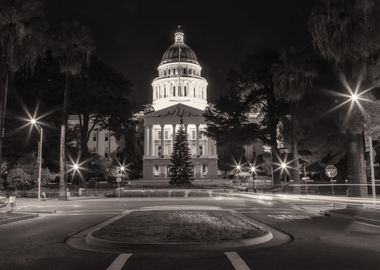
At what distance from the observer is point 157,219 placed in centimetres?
1667

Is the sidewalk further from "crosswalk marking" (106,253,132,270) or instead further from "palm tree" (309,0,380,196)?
"crosswalk marking" (106,253,132,270)

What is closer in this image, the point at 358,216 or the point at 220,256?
the point at 220,256

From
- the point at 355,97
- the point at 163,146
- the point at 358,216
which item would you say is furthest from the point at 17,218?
the point at 163,146

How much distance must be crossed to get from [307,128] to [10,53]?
83.3 feet

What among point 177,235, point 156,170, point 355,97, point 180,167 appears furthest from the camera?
point 156,170

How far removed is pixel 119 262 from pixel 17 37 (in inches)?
660

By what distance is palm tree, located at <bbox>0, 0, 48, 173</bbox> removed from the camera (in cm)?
2227

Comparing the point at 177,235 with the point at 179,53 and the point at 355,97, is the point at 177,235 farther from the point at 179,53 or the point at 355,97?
the point at 179,53

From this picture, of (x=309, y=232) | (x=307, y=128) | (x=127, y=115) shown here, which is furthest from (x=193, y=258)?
(x=127, y=115)

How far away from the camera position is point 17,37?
73.7 feet

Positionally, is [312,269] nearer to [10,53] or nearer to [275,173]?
[10,53]

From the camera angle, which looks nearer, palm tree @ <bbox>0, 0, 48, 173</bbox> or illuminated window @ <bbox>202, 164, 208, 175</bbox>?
palm tree @ <bbox>0, 0, 48, 173</bbox>

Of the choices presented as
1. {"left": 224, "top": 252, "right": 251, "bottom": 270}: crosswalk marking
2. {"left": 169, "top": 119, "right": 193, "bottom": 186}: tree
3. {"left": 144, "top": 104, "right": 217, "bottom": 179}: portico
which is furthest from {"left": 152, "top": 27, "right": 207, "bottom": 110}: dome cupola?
{"left": 224, "top": 252, "right": 251, "bottom": 270}: crosswalk marking

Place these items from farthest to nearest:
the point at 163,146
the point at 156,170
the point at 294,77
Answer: the point at 163,146
the point at 156,170
the point at 294,77
